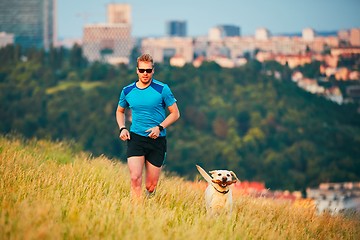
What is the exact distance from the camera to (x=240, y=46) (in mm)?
190250

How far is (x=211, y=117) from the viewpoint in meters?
113

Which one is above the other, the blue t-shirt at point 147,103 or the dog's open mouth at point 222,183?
the blue t-shirt at point 147,103

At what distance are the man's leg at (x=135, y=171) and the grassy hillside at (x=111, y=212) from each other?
133mm

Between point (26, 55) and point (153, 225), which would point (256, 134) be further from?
point (153, 225)

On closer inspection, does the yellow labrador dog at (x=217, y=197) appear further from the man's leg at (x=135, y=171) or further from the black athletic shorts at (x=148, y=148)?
the man's leg at (x=135, y=171)

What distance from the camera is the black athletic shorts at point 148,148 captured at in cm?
732

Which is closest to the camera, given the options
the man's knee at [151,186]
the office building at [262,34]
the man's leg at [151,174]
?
the man's leg at [151,174]

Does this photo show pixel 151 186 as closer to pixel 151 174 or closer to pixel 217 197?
pixel 151 174

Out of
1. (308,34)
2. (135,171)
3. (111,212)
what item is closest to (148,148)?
(135,171)

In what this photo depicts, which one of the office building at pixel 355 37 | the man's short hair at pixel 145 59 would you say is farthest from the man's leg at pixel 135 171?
the office building at pixel 355 37

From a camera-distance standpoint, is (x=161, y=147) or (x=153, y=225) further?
(x=161, y=147)

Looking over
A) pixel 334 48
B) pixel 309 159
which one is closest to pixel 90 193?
pixel 309 159

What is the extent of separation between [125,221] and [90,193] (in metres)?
1.03

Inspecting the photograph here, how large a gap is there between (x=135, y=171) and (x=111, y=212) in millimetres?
780
